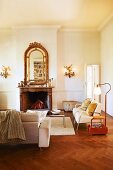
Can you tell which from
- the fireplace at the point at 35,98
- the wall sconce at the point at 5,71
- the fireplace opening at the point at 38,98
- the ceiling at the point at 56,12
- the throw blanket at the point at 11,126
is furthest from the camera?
the wall sconce at the point at 5,71

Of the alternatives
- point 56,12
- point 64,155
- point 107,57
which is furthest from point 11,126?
point 107,57

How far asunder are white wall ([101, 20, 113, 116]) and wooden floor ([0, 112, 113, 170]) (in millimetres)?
3028

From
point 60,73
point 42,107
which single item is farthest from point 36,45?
point 42,107

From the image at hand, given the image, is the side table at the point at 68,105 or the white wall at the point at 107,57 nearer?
the white wall at the point at 107,57

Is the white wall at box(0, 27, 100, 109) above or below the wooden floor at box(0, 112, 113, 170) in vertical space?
above

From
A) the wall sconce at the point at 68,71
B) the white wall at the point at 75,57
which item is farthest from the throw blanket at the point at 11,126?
the wall sconce at the point at 68,71

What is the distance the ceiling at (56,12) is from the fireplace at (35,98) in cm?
280

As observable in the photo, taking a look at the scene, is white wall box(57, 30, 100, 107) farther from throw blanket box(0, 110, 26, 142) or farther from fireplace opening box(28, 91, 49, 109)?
throw blanket box(0, 110, 26, 142)

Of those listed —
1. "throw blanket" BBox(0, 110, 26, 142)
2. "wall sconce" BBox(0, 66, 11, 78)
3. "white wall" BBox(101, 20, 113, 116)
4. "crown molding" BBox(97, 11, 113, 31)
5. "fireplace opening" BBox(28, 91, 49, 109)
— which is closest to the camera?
"throw blanket" BBox(0, 110, 26, 142)

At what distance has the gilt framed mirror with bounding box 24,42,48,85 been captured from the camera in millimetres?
8484

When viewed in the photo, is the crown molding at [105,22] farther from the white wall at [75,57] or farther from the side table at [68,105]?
the side table at [68,105]

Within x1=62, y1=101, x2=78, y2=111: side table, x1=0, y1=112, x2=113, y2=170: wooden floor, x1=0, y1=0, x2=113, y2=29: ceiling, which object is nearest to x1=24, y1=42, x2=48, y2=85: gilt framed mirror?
x1=0, y1=0, x2=113, y2=29: ceiling

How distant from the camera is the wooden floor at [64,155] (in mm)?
3225

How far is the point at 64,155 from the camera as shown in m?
3.69
